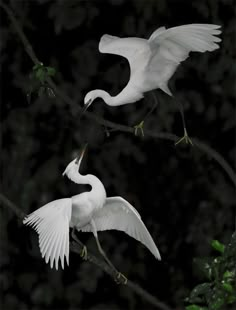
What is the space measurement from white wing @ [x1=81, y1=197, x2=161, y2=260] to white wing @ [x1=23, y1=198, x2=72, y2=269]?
122mm

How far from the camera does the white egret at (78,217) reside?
1563 mm

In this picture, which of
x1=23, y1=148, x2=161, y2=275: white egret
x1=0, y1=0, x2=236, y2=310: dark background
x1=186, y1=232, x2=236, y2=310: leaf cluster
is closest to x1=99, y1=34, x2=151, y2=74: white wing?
x1=23, y1=148, x2=161, y2=275: white egret

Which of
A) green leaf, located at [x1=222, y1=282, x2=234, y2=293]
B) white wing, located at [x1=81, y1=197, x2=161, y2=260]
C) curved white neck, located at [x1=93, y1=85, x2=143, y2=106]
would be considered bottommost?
green leaf, located at [x1=222, y1=282, x2=234, y2=293]

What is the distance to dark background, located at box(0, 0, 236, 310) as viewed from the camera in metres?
2.45

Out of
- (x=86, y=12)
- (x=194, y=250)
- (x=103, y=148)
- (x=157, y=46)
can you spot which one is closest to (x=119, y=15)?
(x=86, y=12)

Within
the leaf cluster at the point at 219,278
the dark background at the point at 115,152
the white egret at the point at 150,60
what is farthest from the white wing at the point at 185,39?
the dark background at the point at 115,152

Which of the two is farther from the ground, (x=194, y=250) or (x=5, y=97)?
(x=5, y=97)

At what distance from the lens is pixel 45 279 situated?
8.54ft

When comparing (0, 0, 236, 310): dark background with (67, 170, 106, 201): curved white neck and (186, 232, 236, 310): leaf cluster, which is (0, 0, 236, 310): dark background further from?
(67, 170, 106, 201): curved white neck

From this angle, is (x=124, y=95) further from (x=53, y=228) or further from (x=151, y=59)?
(x=53, y=228)

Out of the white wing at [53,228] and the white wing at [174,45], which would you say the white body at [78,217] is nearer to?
the white wing at [53,228]

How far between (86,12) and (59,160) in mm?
365

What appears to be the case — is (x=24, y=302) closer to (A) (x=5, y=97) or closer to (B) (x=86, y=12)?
(A) (x=5, y=97)

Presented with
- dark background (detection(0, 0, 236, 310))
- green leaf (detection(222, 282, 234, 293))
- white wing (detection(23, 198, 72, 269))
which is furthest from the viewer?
dark background (detection(0, 0, 236, 310))
